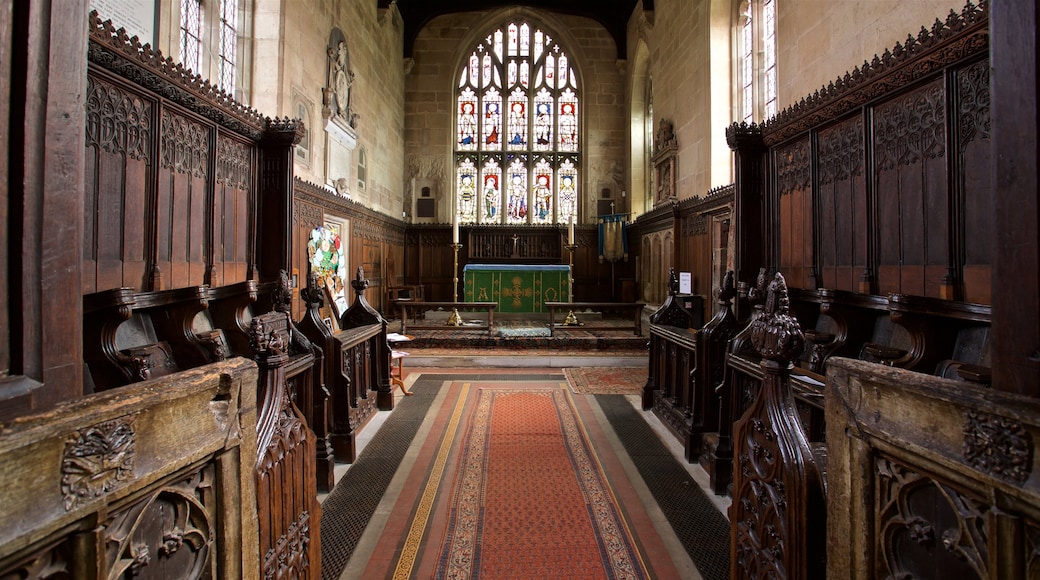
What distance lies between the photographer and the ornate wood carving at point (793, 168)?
182 inches

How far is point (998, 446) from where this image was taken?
2.70 feet

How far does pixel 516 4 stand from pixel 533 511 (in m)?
13.9

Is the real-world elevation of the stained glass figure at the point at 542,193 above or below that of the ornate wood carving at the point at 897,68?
above

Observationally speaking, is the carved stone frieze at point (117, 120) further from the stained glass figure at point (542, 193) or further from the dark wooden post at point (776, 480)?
the stained glass figure at point (542, 193)

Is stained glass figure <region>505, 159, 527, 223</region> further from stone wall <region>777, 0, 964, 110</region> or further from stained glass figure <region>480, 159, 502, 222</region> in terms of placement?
stone wall <region>777, 0, 964, 110</region>

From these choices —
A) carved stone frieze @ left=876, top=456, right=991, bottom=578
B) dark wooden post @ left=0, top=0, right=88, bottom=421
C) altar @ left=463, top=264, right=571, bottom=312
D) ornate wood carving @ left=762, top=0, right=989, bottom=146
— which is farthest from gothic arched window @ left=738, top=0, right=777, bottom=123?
dark wooden post @ left=0, top=0, right=88, bottom=421

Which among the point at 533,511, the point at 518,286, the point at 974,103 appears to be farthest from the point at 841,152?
the point at 518,286

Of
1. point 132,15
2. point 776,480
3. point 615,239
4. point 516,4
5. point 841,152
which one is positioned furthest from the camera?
point 516,4

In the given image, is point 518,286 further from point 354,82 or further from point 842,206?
point 842,206

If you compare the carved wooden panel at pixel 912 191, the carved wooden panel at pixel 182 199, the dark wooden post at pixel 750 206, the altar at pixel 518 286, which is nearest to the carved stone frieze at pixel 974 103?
the carved wooden panel at pixel 912 191

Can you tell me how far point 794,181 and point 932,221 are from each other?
154 cm

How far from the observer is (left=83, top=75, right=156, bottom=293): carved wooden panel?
10.7 feet

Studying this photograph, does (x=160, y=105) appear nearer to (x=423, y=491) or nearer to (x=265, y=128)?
(x=265, y=128)

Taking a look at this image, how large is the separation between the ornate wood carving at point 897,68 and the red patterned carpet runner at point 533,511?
11.6 feet
